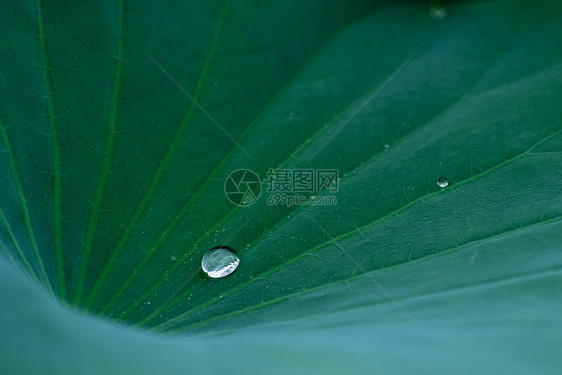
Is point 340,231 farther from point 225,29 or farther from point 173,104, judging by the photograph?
point 225,29

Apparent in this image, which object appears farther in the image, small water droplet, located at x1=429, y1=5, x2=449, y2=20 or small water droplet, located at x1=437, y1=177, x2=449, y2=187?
small water droplet, located at x1=429, y1=5, x2=449, y2=20

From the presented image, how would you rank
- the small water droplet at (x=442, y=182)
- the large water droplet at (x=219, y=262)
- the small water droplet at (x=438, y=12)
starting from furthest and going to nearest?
the small water droplet at (x=438, y=12) → the small water droplet at (x=442, y=182) → the large water droplet at (x=219, y=262)

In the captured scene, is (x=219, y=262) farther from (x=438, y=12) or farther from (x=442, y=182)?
(x=438, y=12)

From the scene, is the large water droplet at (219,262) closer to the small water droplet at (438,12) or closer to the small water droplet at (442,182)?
the small water droplet at (442,182)

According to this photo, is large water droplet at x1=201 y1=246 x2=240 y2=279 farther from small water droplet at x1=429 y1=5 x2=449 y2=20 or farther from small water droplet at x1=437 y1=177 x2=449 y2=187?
small water droplet at x1=429 y1=5 x2=449 y2=20

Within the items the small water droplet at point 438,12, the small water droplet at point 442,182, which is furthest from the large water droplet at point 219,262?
the small water droplet at point 438,12

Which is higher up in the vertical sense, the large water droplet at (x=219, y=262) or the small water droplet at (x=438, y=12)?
the small water droplet at (x=438, y=12)

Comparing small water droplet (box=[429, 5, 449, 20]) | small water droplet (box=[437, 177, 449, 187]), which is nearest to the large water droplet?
small water droplet (box=[437, 177, 449, 187])

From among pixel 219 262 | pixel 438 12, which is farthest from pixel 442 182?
pixel 438 12
